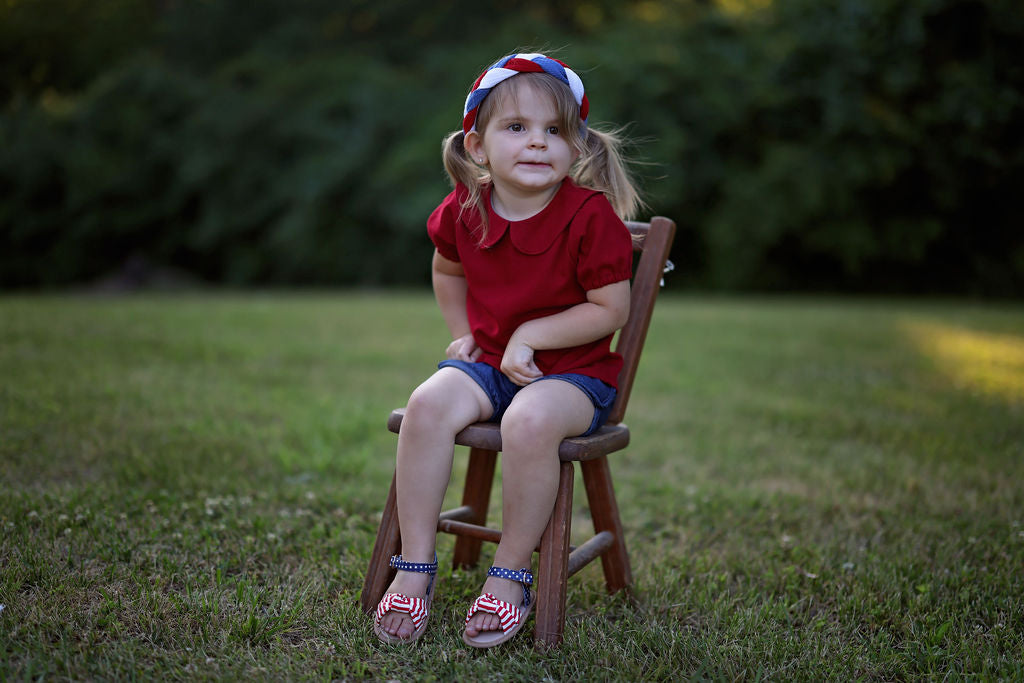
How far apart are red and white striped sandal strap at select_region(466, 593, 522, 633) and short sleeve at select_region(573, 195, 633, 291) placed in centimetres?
79

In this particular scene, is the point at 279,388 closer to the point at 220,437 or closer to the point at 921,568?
the point at 220,437

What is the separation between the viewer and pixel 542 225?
215 centimetres

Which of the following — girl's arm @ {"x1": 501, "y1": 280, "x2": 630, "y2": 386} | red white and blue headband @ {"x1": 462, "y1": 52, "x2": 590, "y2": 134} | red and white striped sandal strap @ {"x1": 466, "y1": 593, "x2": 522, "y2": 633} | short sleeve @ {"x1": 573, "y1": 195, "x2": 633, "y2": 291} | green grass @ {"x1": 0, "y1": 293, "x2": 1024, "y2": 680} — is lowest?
green grass @ {"x1": 0, "y1": 293, "x2": 1024, "y2": 680}

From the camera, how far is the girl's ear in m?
2.20

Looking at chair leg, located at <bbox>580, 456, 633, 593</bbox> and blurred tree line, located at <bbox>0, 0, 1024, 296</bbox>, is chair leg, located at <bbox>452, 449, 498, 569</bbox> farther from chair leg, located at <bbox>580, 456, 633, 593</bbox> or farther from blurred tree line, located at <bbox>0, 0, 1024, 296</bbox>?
blurred tree line, located at <bbox>0, 0, 1024, 296</bbox>

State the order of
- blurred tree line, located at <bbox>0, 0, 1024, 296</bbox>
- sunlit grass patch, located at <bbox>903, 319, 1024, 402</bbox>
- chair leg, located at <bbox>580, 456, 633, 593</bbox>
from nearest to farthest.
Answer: chair leg, located at <bbox>580, 456, 633, 593</bbox> < sunlit grass patch, located at <bbox>903, 319, 1024, 402</bbox> < blurred tree line, located at <bbox>0, 0, 1024, 296</bbox>

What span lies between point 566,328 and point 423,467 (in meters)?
0.49

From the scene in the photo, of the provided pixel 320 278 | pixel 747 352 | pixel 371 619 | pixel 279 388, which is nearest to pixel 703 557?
pixel 371 619

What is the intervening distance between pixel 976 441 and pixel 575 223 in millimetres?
2810

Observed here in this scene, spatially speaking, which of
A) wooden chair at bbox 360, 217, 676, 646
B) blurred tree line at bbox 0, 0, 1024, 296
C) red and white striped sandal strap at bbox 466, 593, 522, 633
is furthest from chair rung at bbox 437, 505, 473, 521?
blurred tree line at bbox 0, 0, 1024, 296

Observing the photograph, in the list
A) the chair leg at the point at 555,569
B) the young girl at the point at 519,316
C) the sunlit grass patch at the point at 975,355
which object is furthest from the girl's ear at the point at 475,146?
the sunlit grass patch at the point at 975,355

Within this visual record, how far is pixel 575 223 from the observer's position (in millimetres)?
2113

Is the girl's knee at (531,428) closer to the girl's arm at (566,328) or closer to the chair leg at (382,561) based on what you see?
the girl's arm at (566,328)

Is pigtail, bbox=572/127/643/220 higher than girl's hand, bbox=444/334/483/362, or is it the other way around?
pigtail, bbox=572/127/643/220
